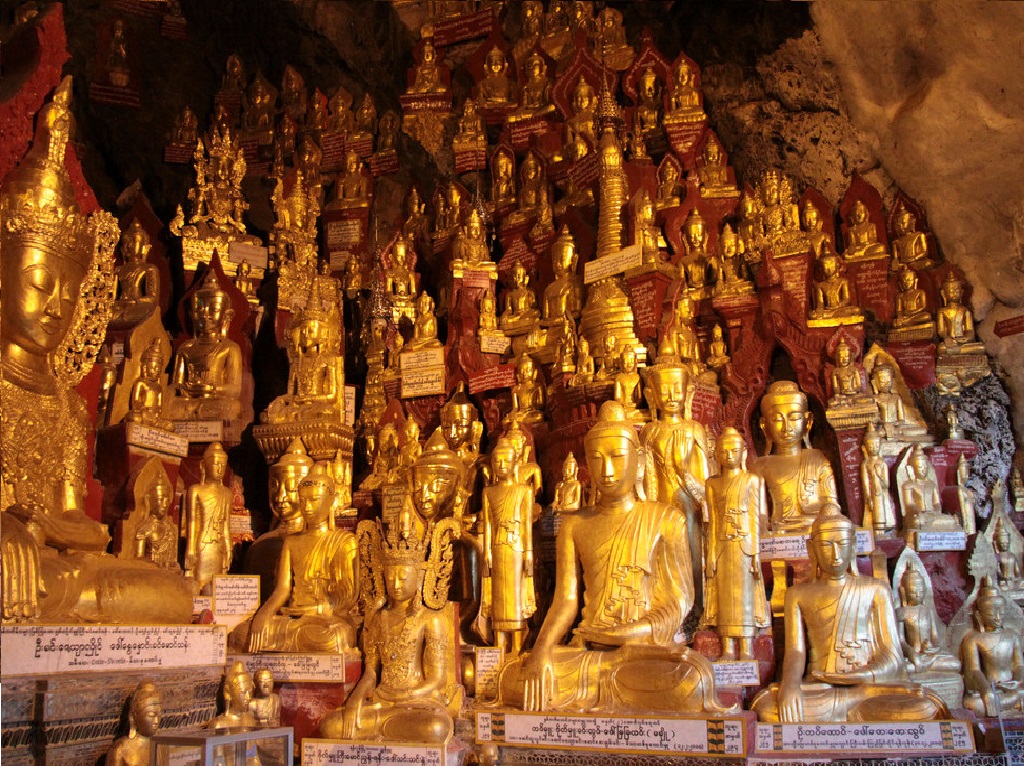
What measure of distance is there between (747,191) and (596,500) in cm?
416

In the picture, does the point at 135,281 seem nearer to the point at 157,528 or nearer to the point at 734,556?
the point at 157,528

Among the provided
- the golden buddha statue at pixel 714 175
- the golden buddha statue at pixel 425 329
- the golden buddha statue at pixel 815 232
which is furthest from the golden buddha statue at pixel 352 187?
the golden buddha statue at pixel 815 232

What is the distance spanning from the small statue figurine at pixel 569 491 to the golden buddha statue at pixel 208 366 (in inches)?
119

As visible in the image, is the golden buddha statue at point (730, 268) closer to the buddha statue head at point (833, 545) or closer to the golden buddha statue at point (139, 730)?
the buddha statue head at point (833, 545)

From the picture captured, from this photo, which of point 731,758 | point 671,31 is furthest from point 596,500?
point 671,31

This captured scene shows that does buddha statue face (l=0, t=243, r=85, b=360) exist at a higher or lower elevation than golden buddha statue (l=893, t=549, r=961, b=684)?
higher

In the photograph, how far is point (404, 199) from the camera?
11656mm

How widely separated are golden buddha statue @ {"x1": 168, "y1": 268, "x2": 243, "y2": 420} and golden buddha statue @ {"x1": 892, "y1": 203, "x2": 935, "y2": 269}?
5682 mm

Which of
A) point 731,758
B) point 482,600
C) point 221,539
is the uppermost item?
point 221,539

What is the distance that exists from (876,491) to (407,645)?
11.3 feet

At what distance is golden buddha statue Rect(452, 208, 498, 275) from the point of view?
958cm

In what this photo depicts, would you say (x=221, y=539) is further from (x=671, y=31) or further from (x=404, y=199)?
(x=671, y=31)

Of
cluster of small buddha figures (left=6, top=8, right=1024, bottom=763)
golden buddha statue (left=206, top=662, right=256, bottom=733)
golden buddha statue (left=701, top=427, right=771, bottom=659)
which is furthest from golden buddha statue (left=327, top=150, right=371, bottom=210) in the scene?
golden buddha statue (left=206, top=662, right=256, bottom=733)

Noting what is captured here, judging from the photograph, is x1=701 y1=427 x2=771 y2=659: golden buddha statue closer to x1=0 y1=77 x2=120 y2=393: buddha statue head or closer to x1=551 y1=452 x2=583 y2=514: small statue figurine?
x1=551 y1=452 x2=583 y2=514: small statue figurine
